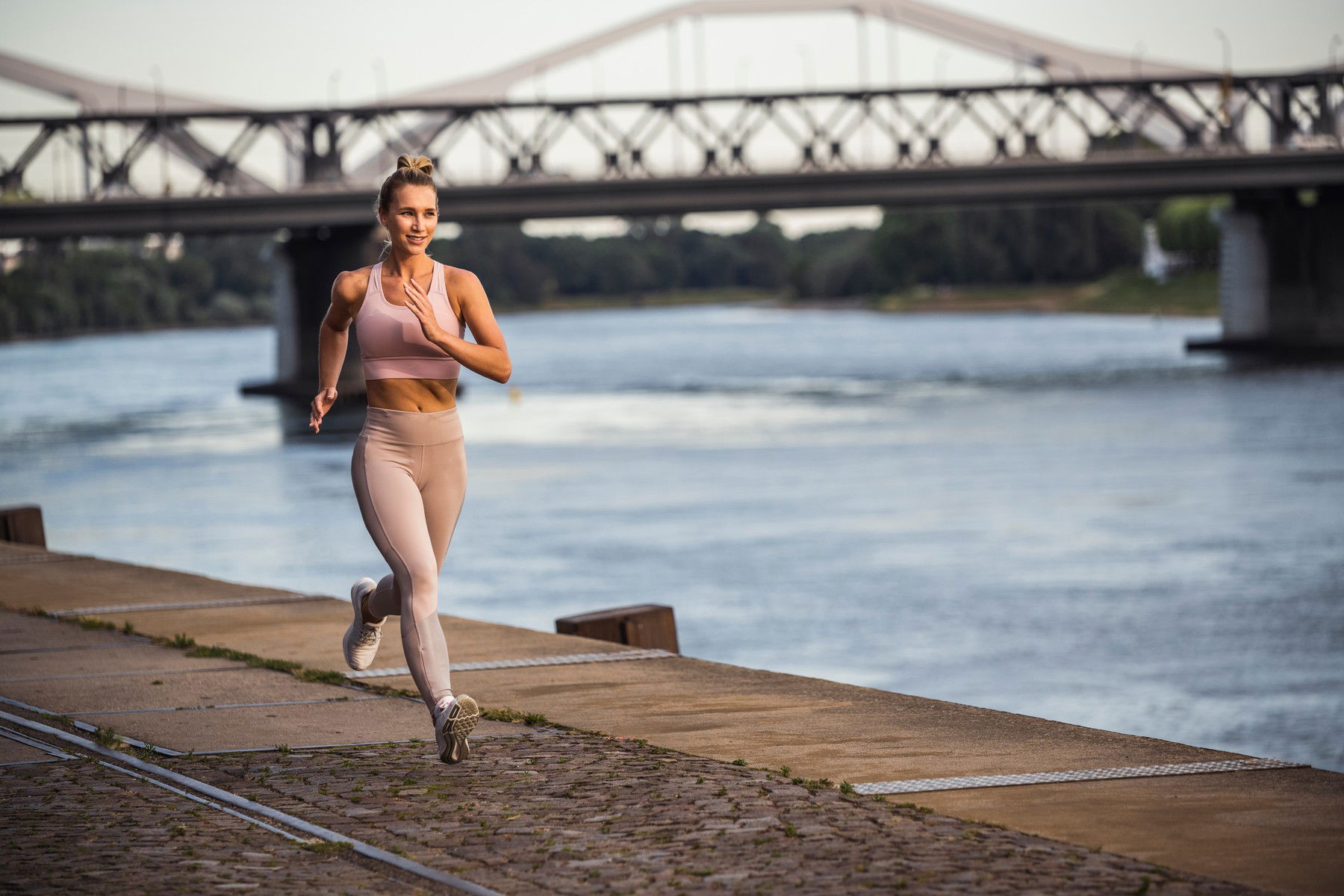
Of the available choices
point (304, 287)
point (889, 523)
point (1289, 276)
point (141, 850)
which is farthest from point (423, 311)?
point (1289, 276)

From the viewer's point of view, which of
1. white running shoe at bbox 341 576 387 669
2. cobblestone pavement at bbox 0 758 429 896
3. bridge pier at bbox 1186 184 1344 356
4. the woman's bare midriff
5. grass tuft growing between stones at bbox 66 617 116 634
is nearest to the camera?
cobblestone pavement at bbox 0 758 429 896

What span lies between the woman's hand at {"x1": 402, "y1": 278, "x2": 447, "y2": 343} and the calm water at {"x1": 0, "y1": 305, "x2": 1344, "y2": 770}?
281 inches

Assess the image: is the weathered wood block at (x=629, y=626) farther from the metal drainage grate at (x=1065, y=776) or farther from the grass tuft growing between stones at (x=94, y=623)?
the metal drainage grate at (x=1065, y=776)

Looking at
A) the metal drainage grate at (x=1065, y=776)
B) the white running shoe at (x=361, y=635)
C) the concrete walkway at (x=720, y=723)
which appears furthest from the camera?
the white running shoe at (x=361, y=635)

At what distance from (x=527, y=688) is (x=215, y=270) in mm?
182988

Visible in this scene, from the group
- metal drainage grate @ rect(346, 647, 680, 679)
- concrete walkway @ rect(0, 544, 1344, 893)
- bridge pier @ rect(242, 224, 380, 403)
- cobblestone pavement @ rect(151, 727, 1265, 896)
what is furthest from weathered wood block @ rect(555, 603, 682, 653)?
bridge pier @ rect(242, 224, 380, 403)

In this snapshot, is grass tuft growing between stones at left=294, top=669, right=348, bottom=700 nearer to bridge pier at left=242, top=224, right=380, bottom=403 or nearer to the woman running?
the woman running

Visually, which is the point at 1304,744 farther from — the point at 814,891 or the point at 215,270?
the point at 215,270

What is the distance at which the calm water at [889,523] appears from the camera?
51.2ft

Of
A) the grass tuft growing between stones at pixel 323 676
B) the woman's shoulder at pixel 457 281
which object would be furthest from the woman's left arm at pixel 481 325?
the grass tuft growing between stones at pixel 323 676

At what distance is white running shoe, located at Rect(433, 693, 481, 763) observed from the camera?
7.54 meters

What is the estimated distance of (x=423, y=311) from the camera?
7.40m

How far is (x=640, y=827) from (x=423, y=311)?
202 centimetres

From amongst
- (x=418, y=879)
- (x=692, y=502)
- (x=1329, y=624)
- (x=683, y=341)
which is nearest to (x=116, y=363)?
(x=683, y=341)
